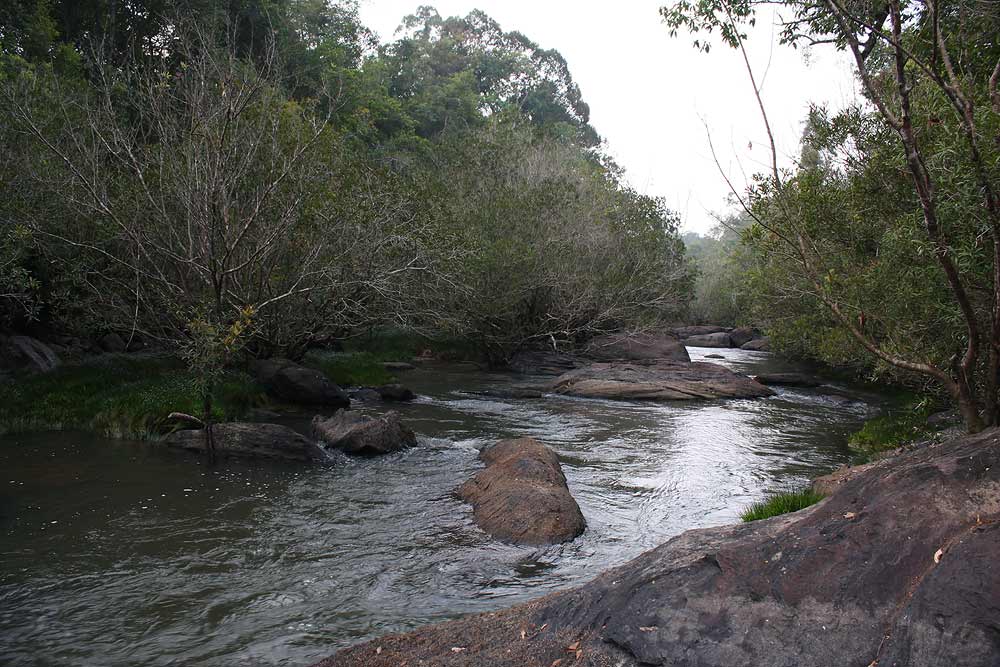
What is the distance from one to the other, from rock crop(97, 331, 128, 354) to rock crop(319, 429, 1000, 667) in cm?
1723

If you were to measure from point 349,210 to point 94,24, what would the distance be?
15090mm

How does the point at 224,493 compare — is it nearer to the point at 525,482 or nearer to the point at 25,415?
the point at 525,482

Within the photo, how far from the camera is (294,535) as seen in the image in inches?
333

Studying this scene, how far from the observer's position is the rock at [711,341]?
43500 millimetres

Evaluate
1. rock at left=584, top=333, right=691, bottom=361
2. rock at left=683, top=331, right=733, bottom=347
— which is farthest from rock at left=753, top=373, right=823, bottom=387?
rock at left=683, top=331, right=733, bottom=347

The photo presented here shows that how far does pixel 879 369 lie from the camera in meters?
12.1

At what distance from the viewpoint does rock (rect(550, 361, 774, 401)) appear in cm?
2061

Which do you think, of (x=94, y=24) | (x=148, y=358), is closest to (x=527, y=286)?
(x=148, y=358)

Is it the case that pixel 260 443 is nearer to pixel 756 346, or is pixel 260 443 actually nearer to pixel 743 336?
pixel 756 346

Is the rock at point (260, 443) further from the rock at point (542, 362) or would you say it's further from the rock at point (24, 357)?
the rock at point (542, 362)

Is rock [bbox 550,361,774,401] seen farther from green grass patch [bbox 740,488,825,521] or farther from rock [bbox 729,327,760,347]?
rock [bbox 729,327,760,347]

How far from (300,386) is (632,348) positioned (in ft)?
48.6

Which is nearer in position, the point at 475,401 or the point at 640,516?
the point at 640,516

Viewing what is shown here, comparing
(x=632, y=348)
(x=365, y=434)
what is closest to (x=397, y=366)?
(x=632, y=348)
